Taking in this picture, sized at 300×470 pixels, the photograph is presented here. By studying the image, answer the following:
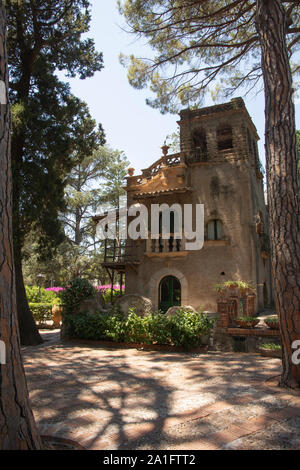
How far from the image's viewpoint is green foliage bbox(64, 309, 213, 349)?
30.4 feet

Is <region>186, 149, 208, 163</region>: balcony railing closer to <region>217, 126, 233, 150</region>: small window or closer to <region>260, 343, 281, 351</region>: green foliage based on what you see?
<region>217, 126, 233, 150</region>: small window

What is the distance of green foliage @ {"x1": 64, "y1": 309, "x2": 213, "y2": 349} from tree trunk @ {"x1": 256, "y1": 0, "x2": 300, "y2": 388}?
162 inches

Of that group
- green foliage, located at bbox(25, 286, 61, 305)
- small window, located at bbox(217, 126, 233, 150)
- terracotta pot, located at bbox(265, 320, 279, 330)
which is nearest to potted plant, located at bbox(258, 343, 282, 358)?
terracotta pot, located at bbox(265, 320, 279, 330)

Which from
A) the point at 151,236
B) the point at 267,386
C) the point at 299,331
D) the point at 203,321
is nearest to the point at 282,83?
the point at 299,331

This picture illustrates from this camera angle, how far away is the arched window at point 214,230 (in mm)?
15492

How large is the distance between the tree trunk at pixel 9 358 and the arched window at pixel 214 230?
523 inches

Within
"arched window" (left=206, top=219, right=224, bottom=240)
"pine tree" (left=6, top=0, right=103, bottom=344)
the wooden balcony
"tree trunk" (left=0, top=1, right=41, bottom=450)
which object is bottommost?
"tree trunk" (left=0, top=1, right=41, bottom=450)

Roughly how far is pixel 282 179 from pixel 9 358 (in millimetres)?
4893

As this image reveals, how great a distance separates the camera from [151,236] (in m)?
16.4

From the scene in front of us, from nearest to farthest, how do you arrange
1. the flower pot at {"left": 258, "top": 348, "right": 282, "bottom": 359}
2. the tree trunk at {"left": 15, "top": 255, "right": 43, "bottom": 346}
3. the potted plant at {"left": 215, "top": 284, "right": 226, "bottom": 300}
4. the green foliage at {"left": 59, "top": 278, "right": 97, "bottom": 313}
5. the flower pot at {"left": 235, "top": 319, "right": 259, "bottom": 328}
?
1. the flower pot at {"left": 258, "top": 348, "right": 282, "bottom": 359}
2. the flower pot at {"left": 235, "top": 319, "right": 259, "bottom": 328}
3. the potted plant at {"left": 215, "top": 284, "right": 226, "bottom": 300}
4. the tree trunk at {"left": 15, "top": 255, "right": 43, "bottom": 346}
5. the green foliage at {"left": 59, "top": 278, "right": 97, "bottom": 313}

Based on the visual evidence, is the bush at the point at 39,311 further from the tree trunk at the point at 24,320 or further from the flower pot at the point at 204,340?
the flower pot at the point at 204,340

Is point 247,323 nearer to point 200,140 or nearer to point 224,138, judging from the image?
point 224,138

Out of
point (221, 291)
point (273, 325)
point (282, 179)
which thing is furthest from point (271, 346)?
point (282, 179)

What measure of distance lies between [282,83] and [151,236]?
11.2 metres
